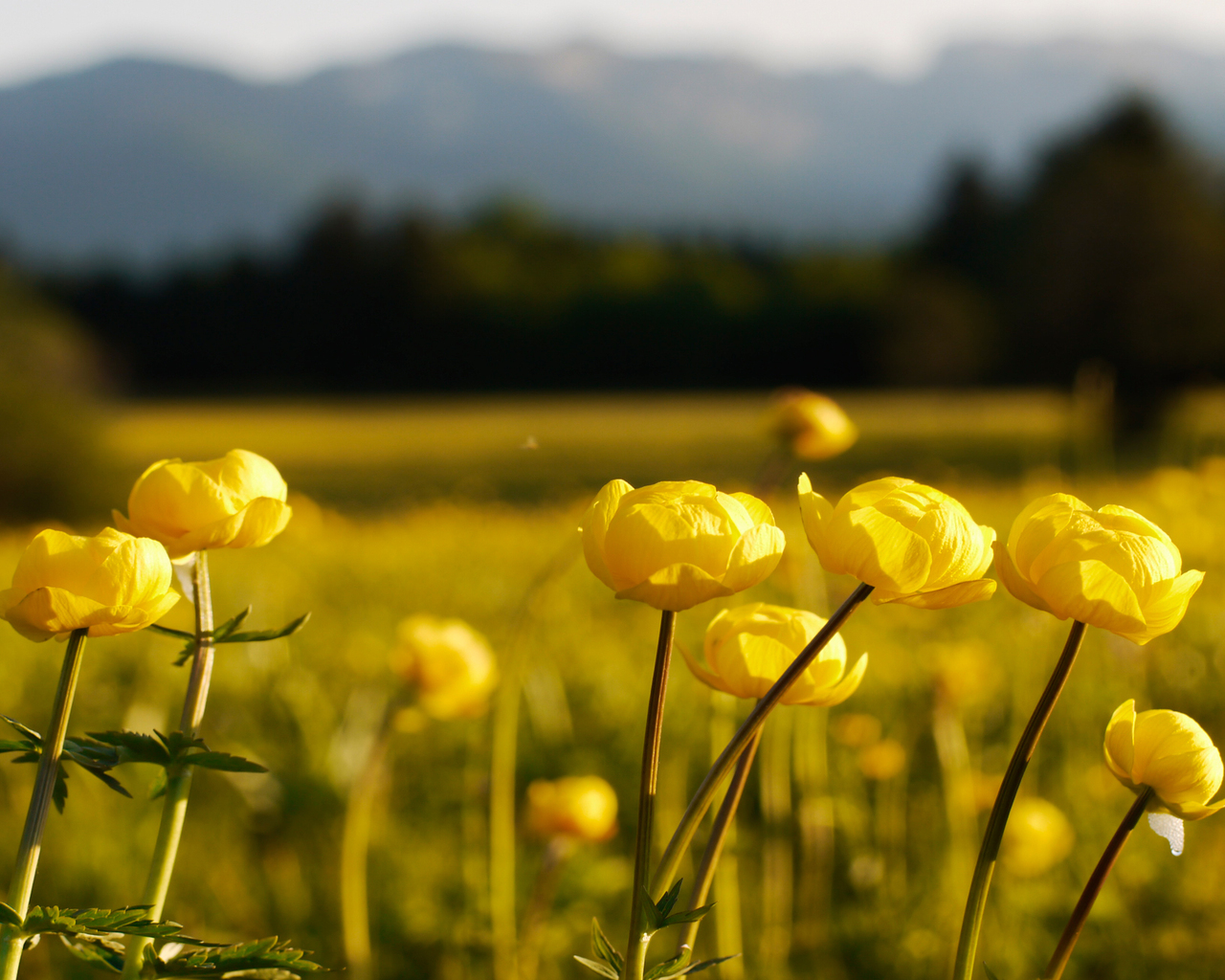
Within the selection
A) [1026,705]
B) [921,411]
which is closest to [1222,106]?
[921,411]

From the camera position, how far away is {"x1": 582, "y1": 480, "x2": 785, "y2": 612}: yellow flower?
1.14 feet

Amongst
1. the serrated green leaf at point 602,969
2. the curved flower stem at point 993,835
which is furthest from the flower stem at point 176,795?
the curved flower stem at point 993,835

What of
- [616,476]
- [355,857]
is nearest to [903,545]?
[355,857]

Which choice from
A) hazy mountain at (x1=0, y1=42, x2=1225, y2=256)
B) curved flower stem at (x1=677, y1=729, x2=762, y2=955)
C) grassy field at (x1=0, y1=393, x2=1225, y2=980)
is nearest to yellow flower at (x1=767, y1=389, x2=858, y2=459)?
grassy field at (x1=0, y1=393, x2=1225, y2=980)

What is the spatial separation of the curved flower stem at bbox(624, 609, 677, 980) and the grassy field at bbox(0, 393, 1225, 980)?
0.22m

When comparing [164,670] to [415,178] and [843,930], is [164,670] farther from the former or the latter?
[415,178]

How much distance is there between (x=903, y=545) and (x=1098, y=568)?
0.25ft

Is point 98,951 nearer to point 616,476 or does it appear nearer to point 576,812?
point 576,812

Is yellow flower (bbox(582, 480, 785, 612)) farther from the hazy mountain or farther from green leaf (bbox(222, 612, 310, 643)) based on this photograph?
the hazy mountain

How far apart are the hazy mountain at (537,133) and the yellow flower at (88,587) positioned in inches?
2584

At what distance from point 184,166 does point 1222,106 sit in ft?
247

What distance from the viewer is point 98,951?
1.27 feet

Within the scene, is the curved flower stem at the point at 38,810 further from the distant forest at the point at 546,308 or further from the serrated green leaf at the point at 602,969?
the distant forest at the point at 546,308

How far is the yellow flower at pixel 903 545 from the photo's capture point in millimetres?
364
